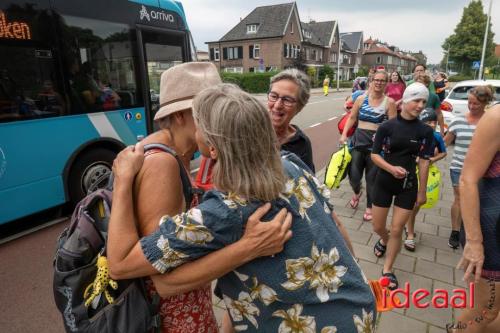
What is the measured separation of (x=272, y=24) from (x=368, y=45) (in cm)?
4963

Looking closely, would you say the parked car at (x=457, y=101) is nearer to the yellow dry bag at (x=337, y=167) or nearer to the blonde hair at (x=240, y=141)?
the yellow dry bag at (x=337, y=167)

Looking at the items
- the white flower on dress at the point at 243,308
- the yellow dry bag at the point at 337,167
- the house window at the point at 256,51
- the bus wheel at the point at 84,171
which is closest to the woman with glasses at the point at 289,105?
the white flower on dress at the point at 243,308

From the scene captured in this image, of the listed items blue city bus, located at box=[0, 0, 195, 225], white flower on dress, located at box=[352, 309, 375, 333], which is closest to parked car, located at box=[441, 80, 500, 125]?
blue city bus, located at box=[0, 0, 195, 225]

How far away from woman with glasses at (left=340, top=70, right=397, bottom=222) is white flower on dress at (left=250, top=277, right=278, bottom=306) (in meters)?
3.32

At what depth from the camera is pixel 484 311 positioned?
6.38ft

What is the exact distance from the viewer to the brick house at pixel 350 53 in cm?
6272

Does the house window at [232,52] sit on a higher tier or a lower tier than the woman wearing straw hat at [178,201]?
higher

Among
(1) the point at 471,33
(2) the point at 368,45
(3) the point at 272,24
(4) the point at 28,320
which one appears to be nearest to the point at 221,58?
(3) the point at 272,24

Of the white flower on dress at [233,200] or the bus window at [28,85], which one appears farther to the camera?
the bus window at [28,85]

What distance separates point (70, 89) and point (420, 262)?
4.98m

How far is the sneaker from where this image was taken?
3916mm

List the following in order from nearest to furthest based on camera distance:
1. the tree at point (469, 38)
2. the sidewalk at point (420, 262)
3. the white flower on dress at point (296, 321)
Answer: the white flower on dress at point (296, 321)
the sidewalk at point (420, 262)
the tree at point (469, 38)

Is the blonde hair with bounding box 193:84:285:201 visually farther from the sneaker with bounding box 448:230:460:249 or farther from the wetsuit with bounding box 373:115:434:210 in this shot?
the sneaker with bounding box 448:230:460:249

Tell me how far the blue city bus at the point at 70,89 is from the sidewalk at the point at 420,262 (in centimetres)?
293
